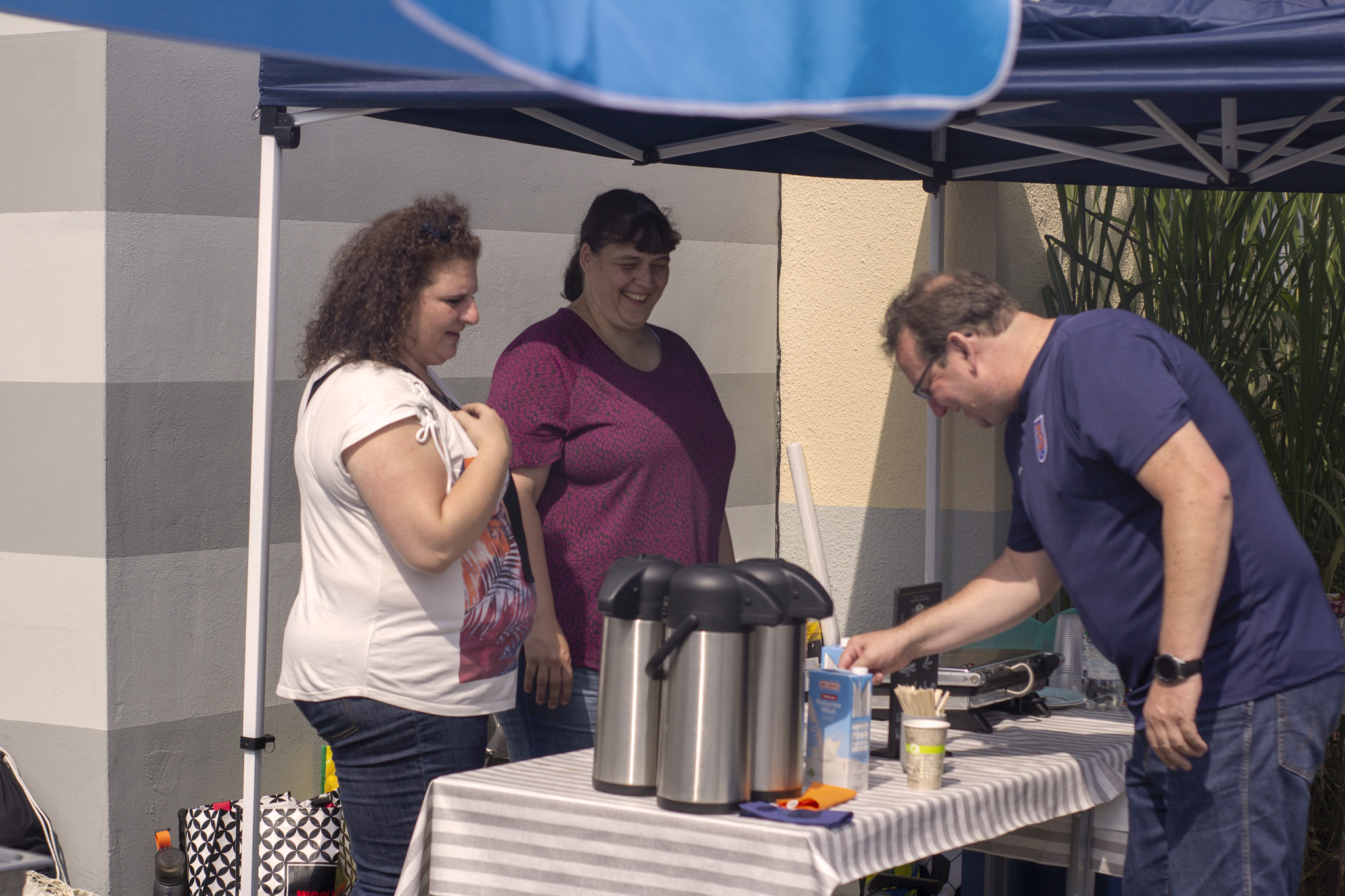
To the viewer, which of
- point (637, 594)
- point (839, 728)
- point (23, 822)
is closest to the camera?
point (637, 594)

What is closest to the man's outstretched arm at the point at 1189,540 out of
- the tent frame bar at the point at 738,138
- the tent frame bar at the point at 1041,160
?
the tent frame bar at the point at 738,138

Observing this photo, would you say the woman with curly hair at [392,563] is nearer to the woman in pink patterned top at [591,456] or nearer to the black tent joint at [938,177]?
the woman in pink patterned top at [591,456]

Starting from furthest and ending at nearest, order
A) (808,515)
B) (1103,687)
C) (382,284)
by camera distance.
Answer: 1. (808,515)
2. (1103,687)
3. (382,284)

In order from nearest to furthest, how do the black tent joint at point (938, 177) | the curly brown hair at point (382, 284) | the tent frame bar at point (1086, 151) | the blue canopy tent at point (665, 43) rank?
the blue canopy tent at point (665, 43), the curly brown hair at point (382, 284), the tent frame bar at point (1086, 151), the black tent joint at point (938, 177)

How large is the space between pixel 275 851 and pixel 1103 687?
1899 mm

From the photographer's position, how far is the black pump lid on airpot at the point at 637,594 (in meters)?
1.93

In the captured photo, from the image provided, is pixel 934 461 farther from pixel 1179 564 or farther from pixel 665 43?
pixel 665 43

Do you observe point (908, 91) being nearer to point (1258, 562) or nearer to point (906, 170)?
point (1258, 562)

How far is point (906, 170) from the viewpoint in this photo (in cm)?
383

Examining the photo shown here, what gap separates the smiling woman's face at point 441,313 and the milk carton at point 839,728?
86cm

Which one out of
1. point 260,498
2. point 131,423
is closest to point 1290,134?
point 260,498

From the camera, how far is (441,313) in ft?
7.59

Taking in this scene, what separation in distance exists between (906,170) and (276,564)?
2.05 metres

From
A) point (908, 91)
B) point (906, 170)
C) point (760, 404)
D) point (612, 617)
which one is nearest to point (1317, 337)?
point (906, 170)
